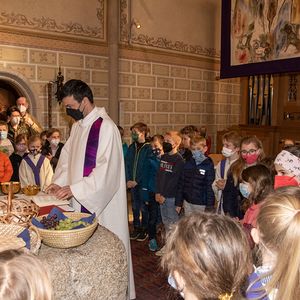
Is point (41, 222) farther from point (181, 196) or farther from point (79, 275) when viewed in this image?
point (181, 196)

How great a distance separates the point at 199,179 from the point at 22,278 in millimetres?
3512

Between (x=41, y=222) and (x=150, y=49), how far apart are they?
25.9 feet

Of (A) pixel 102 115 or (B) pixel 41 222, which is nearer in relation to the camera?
(B) pixel 41 222

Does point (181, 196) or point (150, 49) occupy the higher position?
point (150, 49)

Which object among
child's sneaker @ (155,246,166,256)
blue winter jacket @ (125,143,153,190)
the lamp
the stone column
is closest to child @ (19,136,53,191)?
blue winter jacket @ (125,143,153,190)

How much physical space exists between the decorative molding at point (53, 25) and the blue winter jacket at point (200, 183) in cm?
475

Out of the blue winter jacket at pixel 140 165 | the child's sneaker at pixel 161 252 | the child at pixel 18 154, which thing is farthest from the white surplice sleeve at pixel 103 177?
the child at pixel 18 154

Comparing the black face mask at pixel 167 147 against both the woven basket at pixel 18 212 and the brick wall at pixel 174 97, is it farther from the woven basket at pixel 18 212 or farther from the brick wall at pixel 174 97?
the brick wall at pixel 174 97

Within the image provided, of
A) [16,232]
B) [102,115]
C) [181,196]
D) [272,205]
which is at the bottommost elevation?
[181,196]

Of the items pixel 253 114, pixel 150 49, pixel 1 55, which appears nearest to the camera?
pixel 1 55

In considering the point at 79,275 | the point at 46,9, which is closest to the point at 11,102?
the point at 46,9

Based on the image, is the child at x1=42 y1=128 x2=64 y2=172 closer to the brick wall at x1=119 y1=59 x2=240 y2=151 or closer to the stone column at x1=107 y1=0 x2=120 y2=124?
the stone column at x1=107 y1=0 x2=120 y2=124

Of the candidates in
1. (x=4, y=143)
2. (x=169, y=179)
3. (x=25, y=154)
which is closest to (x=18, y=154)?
(x=25, y=154)

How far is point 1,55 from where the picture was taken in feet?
23.8
